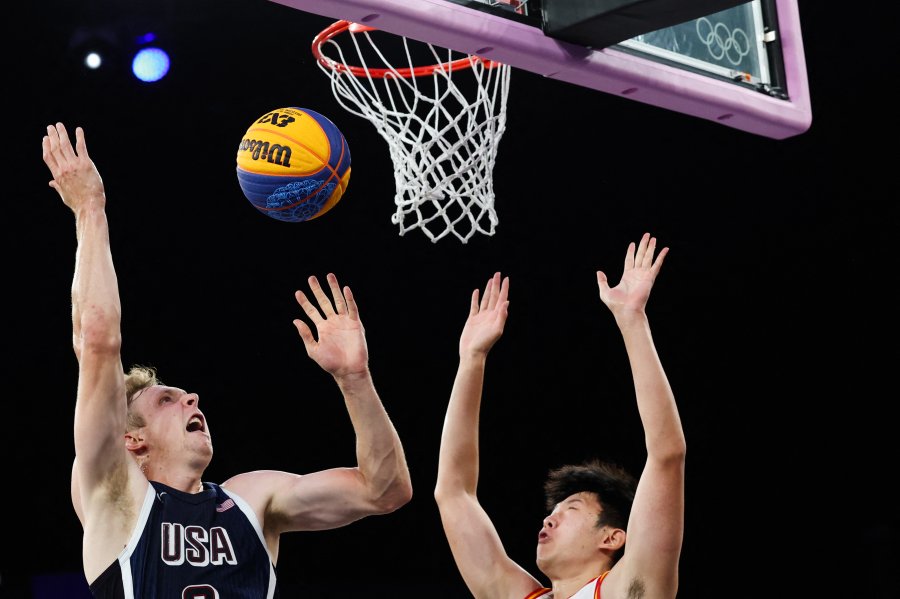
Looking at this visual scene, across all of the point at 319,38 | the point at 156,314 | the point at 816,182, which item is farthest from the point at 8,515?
the point at 816,182

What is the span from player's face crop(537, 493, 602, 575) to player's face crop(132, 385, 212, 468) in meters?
0.84

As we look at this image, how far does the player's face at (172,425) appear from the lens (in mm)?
2785

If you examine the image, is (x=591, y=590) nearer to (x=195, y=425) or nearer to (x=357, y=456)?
(x=357, y=456)

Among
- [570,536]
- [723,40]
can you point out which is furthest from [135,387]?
[723,40]

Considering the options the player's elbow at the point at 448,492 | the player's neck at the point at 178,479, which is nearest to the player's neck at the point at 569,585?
the player's elbow at the point at 448,492

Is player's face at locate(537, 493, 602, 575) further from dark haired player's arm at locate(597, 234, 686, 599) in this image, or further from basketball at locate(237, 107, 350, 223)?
basketball at locate(237, 107, 350, 223)

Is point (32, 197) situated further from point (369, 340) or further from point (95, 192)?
point (95, 192)

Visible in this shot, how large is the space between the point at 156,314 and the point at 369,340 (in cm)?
130

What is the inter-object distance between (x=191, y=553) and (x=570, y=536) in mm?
905

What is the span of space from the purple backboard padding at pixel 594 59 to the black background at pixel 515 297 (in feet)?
11.6

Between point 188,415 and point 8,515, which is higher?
point 188,415

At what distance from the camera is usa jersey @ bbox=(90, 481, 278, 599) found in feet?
8.22

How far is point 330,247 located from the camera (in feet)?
23.6

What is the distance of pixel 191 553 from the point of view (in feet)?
8.46
